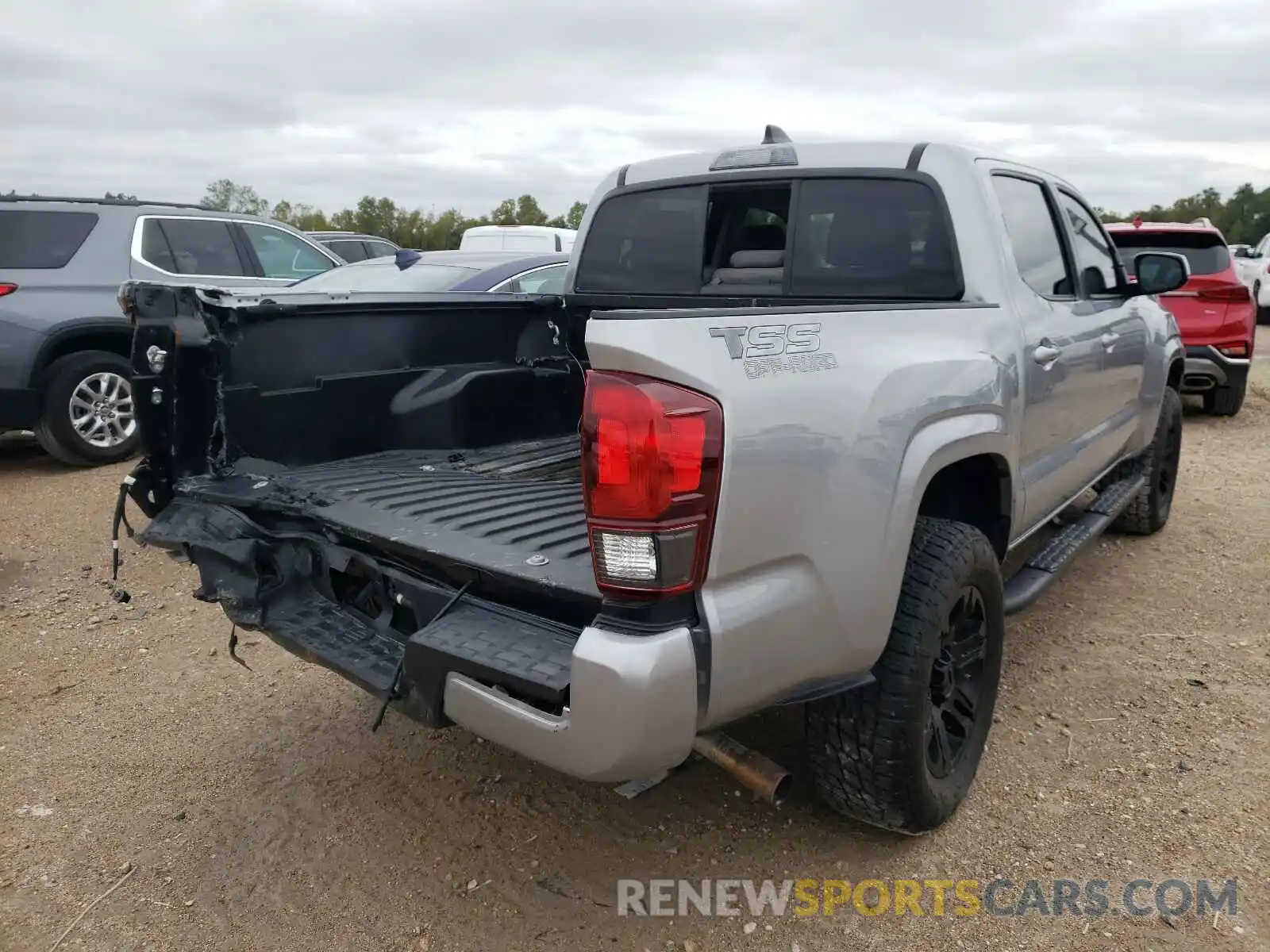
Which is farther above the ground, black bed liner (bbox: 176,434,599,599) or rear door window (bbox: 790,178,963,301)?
rear door window (bbox: 790,178,963,301)

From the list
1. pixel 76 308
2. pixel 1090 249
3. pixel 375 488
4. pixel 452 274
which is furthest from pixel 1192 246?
pixel 76 308

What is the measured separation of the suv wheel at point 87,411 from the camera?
6.98m

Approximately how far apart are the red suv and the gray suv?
7901 mm

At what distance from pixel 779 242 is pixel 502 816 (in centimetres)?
235

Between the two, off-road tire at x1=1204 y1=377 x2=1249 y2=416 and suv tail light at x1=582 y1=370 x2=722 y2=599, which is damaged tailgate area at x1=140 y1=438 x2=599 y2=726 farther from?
off-road tire at x1=1204 y1=377 x2=1249 y2=416

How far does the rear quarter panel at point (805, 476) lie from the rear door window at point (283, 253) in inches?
281

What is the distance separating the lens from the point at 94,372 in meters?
7.15

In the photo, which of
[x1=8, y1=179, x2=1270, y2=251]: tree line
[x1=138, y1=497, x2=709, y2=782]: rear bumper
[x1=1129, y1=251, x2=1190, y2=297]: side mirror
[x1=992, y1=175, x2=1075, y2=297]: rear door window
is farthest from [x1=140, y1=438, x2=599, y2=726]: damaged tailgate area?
[x1=8, y1=179, x2=1270, y2=251]: tree line

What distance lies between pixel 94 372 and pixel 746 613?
21.8 feet

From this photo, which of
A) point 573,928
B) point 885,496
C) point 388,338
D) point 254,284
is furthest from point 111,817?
point 254,284

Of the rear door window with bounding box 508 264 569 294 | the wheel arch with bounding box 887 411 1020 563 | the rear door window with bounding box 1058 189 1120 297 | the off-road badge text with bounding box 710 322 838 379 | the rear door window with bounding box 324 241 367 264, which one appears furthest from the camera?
the rear door window with bounding box 324 241 367 264

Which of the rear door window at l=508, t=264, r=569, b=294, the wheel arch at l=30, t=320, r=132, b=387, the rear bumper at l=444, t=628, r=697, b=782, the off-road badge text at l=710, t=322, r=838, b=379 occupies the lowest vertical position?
the rear bumper at l=444, t=628, r=697, b=782

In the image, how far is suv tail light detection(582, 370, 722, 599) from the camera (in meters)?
1.97

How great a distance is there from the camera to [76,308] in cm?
704
